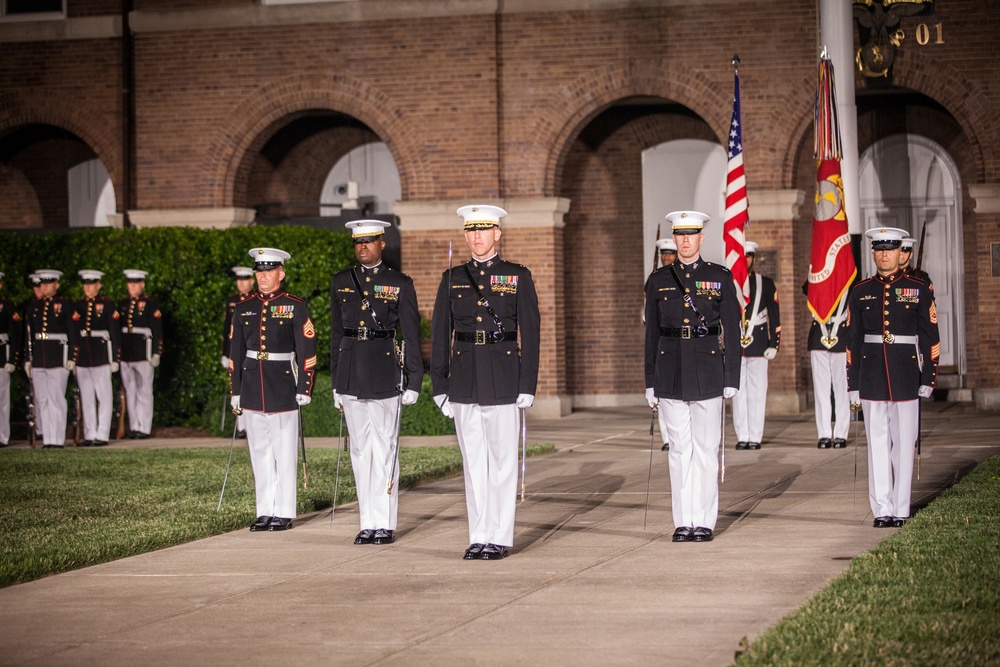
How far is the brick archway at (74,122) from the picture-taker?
848 inches

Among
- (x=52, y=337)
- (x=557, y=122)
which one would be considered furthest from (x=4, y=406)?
(x=557, y=122)

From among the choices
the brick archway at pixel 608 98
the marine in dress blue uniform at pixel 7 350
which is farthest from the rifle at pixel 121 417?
the brick archway at pixel 608 98

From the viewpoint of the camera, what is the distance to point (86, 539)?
962cm

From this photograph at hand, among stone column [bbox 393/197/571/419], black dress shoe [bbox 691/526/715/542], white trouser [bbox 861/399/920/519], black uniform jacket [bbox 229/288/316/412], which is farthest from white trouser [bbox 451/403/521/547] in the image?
stone column [bbox 393/197/571/419]

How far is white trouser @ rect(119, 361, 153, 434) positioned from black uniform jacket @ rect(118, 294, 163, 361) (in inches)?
6.8

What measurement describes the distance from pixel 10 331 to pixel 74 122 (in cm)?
508

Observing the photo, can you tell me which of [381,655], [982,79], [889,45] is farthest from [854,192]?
[381,655]

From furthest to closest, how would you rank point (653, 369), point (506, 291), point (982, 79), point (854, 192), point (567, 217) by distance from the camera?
1. point (567, 217)
2. point (982, 79)
3. point (854, 192)
4. point (653, 369)
5. point (506, 291)

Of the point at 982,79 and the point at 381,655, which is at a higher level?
the point at 982,79

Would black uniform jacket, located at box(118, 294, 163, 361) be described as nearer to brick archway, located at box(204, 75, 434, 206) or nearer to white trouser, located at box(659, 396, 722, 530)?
brick archway, located at box(204, 75, 434, 206)

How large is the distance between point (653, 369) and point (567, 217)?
44.0 ft

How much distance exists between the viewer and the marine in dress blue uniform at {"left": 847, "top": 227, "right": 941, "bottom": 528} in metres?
9.63

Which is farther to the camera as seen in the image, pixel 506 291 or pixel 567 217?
pixel 567 217

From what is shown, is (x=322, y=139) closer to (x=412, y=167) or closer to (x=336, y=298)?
(x=412, y=167)
